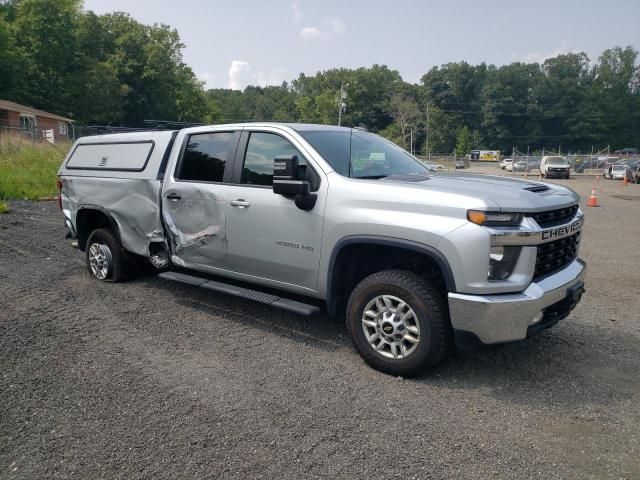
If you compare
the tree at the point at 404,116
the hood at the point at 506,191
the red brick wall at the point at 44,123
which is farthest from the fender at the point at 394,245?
the tree at the point at 404,116

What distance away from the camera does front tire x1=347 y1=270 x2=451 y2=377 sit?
11.9 feet

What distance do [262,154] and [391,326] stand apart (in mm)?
2009

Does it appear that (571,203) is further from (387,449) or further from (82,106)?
(82,106)

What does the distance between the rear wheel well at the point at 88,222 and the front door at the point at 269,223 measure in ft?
7.39

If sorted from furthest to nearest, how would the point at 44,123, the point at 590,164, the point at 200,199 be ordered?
1. the point at 590,164
2. the point at 44,123
3. the point at 200,199

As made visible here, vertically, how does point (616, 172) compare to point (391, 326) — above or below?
below

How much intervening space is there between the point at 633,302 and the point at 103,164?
6.46 meters

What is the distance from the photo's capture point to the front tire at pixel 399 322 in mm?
3641

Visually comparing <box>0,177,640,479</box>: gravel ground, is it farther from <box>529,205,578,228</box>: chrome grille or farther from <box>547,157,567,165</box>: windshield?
<box>547,157,567,165</box>: windshield

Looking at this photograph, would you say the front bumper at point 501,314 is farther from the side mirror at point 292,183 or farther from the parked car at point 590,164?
the parked car at point 590,164

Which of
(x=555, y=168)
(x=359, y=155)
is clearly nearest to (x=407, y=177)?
(x=359, y=155)

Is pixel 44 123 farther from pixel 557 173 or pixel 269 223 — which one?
pixel 269 223

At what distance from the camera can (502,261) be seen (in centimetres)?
343

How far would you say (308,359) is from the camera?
4.24m
